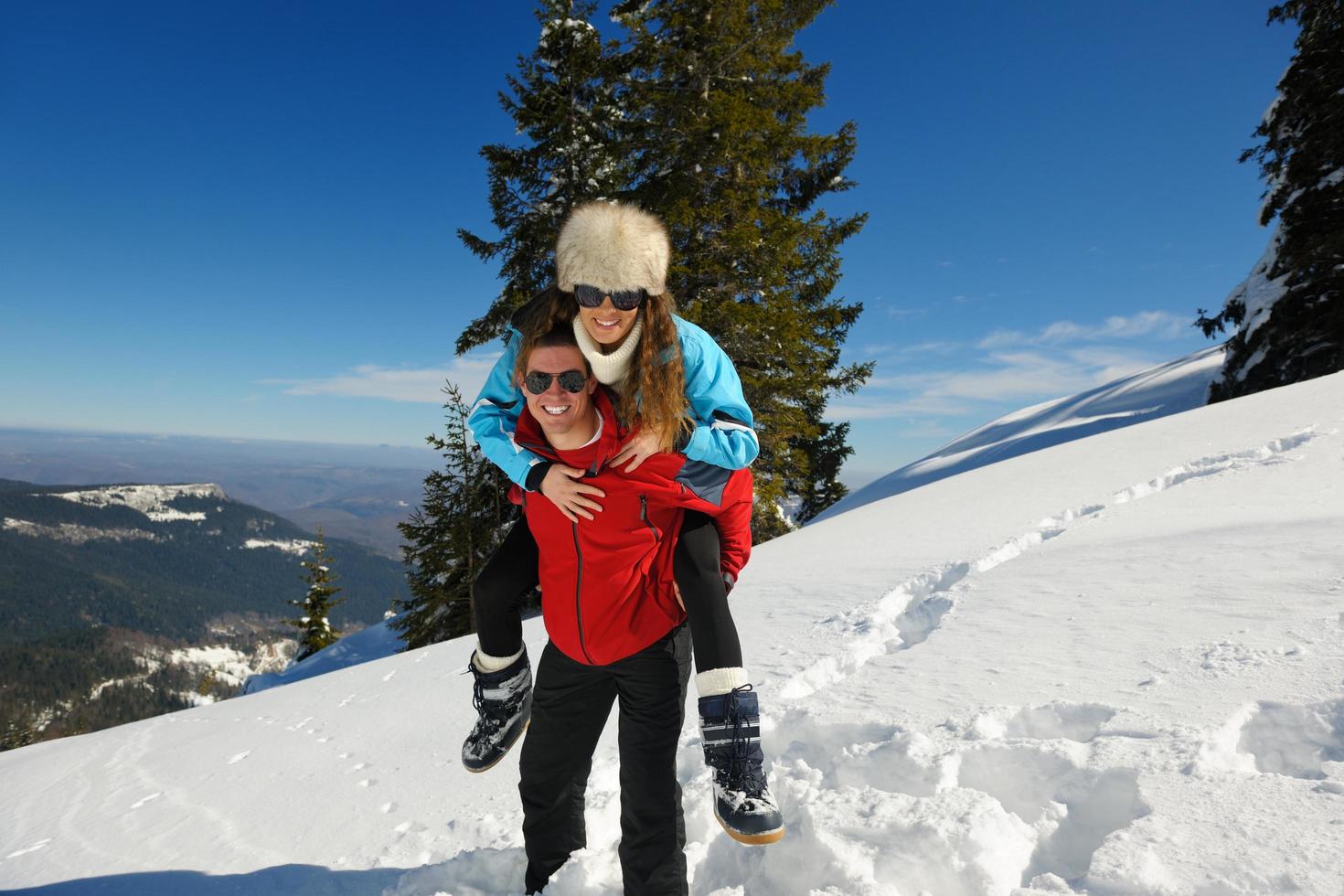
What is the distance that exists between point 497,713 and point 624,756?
484 mm

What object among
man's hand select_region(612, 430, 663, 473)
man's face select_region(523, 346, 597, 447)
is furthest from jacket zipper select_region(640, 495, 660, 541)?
man's face select_region(523, 346, 597, 447)

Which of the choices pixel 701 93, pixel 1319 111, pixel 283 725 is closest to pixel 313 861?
pixel 283 725

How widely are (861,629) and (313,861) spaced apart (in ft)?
10.5

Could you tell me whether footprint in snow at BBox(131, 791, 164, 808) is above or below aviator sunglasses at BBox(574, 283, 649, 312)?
below

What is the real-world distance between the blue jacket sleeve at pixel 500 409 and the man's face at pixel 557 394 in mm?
199

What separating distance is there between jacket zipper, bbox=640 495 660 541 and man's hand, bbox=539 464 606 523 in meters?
0.12

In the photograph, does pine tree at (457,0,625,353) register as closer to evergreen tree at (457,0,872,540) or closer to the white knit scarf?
evergreen tree at (457,0,872,540)

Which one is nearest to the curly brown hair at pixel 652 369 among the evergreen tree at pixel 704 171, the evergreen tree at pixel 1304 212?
the evergreen tree at pixel 704 171

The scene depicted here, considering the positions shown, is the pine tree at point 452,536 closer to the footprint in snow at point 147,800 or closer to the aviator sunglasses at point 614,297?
the footprint in snow at point 147,800

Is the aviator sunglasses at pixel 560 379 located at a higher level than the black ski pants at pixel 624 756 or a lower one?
higher

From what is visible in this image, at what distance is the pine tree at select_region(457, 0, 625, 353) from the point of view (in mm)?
10844

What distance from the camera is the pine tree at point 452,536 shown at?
45.4 ft

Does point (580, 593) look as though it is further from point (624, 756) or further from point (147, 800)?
point (147, 800)

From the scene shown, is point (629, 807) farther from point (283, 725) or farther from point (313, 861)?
point (283, 725)
